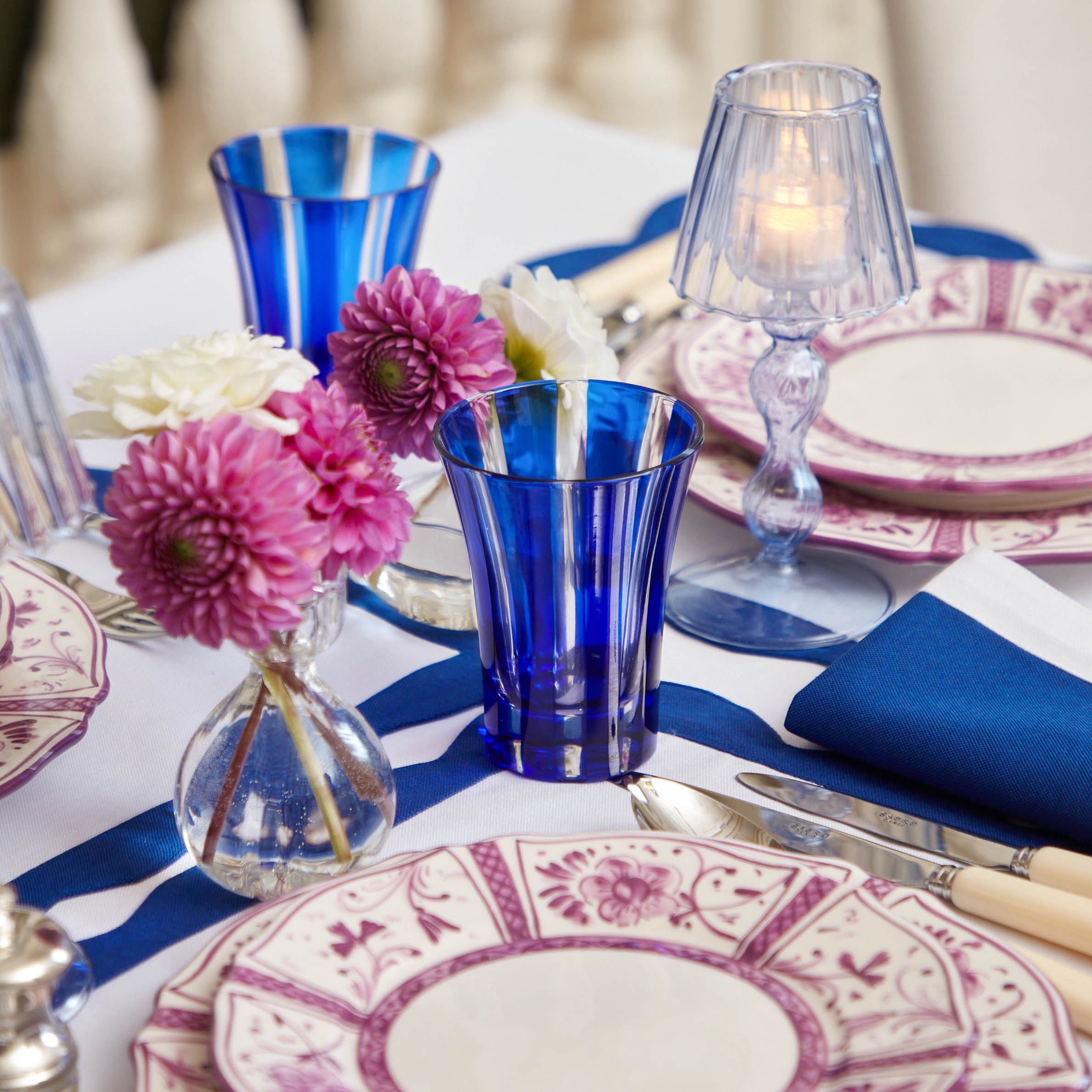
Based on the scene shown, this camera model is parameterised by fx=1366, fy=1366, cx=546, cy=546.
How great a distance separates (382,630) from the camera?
0.68 metres

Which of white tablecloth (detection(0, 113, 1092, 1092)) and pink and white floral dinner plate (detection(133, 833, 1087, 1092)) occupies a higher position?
pink and white floral dinner plate (detection(133, 833, 1087, 1092))

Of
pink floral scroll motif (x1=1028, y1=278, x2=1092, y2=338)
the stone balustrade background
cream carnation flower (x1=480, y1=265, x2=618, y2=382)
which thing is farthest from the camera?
the stone balustrade background

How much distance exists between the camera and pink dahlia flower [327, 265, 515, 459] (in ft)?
1.81

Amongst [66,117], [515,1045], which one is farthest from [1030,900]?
[66,117]

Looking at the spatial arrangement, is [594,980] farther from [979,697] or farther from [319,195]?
[319,195]

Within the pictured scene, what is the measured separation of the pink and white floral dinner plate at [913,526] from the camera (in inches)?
26.5

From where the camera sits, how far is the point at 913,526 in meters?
0.71

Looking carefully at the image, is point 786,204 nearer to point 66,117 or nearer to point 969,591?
point 969,591

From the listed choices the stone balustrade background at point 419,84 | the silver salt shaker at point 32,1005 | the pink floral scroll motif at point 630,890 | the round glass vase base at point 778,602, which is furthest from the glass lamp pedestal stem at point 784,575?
the stone balustrade background at point 419,84

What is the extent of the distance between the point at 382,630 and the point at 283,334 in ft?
0.62

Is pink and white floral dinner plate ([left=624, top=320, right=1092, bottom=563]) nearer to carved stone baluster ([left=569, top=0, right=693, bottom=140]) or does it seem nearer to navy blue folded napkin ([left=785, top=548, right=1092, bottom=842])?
navy blue folded napkin ([left=785, top=548, right=1092, bottom=842])

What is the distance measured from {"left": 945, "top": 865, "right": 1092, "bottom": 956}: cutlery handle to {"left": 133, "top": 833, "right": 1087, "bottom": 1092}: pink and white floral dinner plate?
0.04 m

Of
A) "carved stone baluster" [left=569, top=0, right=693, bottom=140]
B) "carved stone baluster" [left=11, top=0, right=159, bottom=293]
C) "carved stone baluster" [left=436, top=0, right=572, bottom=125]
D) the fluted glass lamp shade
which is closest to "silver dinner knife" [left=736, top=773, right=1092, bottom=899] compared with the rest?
the fluted glass lamp shade

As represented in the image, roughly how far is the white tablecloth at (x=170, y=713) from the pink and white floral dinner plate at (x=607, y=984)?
0.22 ft
